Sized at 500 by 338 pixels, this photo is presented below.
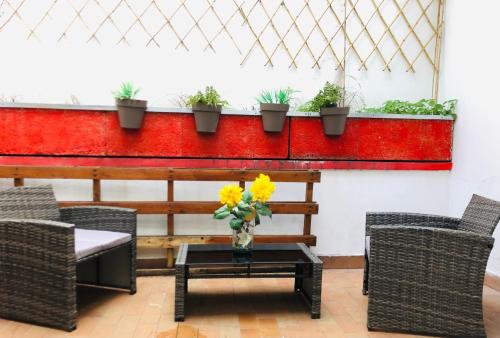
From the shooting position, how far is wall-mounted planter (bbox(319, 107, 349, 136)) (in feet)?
9.34

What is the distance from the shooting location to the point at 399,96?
3326mm

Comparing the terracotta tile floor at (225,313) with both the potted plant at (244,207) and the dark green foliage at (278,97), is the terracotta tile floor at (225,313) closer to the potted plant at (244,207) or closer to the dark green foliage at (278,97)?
the potted plant at (244,207)

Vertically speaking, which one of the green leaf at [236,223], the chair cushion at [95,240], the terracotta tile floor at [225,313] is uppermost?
the green leaf at [236,223]

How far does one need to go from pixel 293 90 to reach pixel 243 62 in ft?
1.45

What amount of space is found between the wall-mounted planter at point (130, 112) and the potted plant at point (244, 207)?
3.14 feet

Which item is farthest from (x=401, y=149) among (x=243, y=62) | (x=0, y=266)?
(x=0, y=266)

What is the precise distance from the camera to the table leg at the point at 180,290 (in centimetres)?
202

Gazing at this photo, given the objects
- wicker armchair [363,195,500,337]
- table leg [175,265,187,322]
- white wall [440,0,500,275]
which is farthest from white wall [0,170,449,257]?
wicker armchair [363,195,500,337]

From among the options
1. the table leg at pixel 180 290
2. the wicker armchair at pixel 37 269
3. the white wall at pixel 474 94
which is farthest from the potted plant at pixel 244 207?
the white wall at pixel 474 94

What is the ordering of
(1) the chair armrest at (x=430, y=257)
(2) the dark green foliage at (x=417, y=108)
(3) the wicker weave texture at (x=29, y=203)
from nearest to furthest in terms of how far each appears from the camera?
1. (1) the chair armrest at (x=430, y=257)
2. (3) the wicker weave texture at (x=29, y=203)
3. (2) the dark green foliage at (x=417, y=108)

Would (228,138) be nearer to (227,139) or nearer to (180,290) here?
(227,139)

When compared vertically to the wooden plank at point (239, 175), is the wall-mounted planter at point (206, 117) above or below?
above

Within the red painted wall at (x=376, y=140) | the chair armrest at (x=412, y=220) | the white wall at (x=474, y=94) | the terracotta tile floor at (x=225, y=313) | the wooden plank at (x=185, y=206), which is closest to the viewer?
the terracotta tile floor at (x=225, y=313)

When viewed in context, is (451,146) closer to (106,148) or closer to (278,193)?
(278,193)
